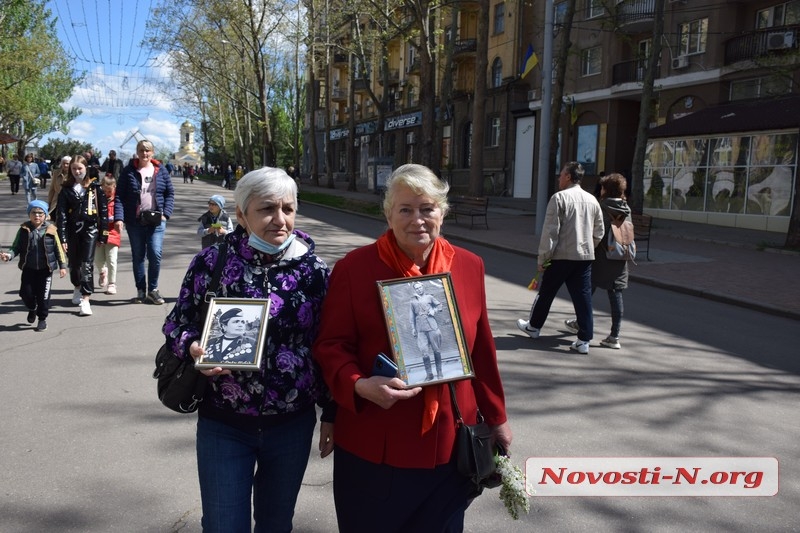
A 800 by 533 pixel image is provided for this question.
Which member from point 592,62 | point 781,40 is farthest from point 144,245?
point 592,62

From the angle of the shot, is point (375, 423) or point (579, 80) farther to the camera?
point (579, 80)

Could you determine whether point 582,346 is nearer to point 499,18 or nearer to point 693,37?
point 693,37

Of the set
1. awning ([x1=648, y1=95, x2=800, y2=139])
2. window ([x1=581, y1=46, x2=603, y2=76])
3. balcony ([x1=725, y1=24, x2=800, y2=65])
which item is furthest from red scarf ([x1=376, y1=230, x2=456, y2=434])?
window ([x1=581, y1=46, x2=603, y2=76])

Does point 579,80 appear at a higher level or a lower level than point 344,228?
higher

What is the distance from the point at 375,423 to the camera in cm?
226

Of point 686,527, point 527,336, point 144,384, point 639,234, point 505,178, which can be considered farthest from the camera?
point 505,178

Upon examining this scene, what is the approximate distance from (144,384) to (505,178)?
3442 centimetres

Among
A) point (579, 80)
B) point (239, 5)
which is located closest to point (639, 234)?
point (579, 80)

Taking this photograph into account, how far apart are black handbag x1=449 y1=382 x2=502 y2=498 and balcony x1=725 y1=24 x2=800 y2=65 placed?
23545 millimetres

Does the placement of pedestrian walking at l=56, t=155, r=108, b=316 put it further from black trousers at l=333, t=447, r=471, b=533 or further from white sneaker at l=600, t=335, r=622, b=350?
black trousers at l=333, t=447, r=471, b=533

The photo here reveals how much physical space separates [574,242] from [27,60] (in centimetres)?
4004

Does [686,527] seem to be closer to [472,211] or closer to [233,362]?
[233,362]

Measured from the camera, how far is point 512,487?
235 cm

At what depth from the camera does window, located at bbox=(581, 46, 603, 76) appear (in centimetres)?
3216
